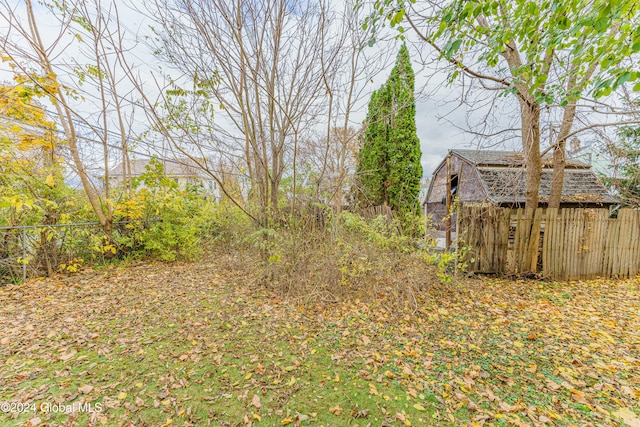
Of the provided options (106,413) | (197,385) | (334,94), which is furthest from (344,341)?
(334,94)

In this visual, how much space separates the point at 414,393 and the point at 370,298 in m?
1.76

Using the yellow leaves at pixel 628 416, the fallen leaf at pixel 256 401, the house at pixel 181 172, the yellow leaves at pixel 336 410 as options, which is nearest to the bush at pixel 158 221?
the house at pixel 181 172

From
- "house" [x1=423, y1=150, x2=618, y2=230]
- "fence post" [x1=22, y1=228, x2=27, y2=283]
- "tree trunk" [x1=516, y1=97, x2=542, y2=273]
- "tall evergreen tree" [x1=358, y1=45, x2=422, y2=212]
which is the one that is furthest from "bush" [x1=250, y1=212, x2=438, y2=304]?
"tall evergreen tree" [x1=358, y1=45, x2=422, y2=212]

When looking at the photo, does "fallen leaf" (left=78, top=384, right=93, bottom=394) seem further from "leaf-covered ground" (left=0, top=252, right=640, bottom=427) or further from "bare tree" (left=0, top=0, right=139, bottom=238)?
"bare tree" (left=0, top=0, right=139, bottom=238)

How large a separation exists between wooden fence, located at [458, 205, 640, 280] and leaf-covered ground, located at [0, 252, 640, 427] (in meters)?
0.92

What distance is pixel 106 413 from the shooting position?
175 centimetres

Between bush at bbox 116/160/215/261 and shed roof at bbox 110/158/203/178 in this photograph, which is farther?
bush at bbox 116/160/215/261

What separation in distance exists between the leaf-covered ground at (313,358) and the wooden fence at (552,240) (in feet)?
3.02

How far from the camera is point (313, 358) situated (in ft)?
8.18

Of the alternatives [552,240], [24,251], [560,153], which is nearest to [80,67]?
[24,251]

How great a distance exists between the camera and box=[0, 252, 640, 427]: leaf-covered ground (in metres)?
1.84

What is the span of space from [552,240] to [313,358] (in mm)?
5093

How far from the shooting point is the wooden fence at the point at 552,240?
4773 millimetres

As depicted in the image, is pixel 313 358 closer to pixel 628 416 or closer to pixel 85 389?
pixel 85 389
